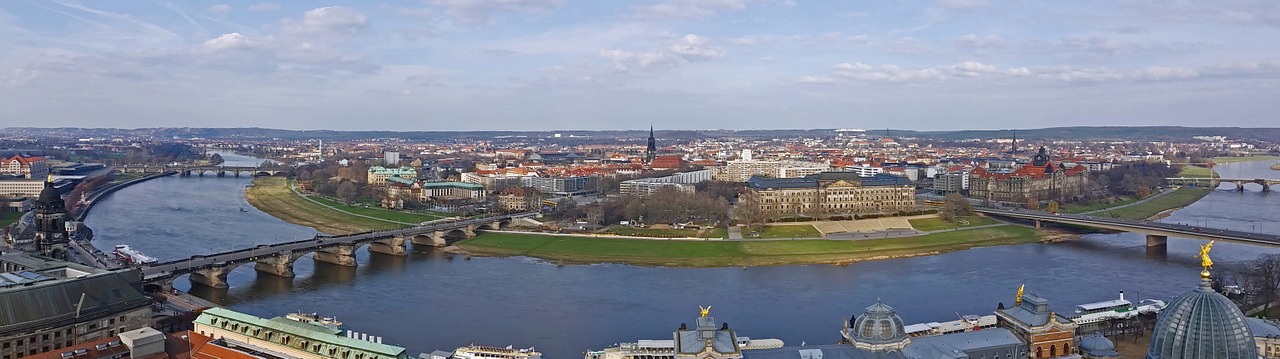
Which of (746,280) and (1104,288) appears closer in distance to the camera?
(1104,288)

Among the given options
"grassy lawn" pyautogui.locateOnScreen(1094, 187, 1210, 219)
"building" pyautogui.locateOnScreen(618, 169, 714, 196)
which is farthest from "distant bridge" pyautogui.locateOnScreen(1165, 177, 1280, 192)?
"building" pyautogui.locateOnScreen(618, 169, 714, 196)

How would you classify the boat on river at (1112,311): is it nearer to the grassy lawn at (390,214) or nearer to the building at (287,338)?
the building at (287,338)

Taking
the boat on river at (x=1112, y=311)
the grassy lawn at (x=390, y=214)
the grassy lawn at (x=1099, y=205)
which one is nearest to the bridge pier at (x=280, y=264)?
the grassy lawn at (x=390, y=214)

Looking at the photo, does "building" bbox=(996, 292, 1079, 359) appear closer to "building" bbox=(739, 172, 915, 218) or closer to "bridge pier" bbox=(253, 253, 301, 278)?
"bridge pier" bbox=(253, 253, 301, 278)

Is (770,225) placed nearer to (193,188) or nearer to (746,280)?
(746,280)

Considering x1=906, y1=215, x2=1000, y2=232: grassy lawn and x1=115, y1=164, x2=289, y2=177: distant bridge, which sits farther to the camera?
x1=115, y1=164, x2=289, y2=177: distant bridge

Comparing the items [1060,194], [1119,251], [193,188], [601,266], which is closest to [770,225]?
[601,266]
